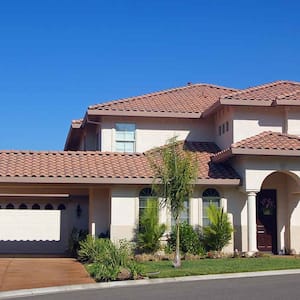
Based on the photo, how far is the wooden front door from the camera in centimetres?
2634

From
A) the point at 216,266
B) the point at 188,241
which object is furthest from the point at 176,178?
the point at 188,241

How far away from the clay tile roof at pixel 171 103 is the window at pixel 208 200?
415 centimetres

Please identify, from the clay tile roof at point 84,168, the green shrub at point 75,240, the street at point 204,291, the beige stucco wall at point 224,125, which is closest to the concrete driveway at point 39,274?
the street at point 204,291

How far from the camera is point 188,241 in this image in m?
24.1

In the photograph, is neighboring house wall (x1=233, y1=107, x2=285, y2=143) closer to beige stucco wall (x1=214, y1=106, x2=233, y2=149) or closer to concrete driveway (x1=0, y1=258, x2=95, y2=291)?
beige stucco wall (x1=214, y1=106, x2=233, y2=149)

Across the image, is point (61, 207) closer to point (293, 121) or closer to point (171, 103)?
point (171, 103)

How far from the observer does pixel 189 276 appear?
57.7 ft

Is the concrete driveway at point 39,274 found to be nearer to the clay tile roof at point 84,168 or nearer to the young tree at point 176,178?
the clay tile roof at point 84,168

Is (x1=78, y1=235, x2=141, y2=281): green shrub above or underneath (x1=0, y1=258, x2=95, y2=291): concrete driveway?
above

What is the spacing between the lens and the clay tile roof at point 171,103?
2786 centimetres

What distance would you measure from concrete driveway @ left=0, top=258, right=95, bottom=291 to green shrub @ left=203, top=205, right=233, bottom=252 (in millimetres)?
5073

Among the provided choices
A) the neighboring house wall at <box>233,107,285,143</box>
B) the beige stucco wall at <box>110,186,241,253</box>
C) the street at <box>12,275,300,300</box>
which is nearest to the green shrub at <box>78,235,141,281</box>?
the street at <box>12,275,300,300</box>

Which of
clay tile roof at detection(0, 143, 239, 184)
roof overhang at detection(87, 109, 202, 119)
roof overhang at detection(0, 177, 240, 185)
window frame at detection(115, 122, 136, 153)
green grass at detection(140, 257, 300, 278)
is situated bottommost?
green grass at detection(140, 257, 300, 278)

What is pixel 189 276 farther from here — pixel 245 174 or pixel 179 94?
pixel 179 94
